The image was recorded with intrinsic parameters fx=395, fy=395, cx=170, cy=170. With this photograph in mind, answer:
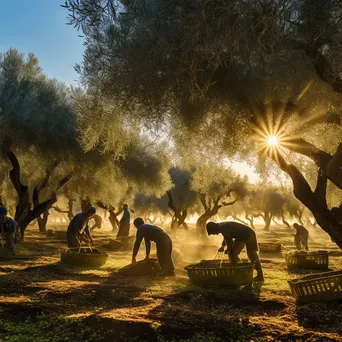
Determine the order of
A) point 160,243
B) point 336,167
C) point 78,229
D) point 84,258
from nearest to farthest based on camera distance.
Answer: point 336,167 < point 160,243 < point 84,258 < point 78,229

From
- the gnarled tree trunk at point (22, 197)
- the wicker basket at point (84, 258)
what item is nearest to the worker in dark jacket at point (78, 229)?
the wicker basket at point (84, 258)

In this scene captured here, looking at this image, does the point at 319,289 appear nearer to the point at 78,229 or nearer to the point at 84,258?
the point at 84,258

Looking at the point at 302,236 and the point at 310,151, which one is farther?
the point at 302,236

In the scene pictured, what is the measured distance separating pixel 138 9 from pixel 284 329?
6664 mm

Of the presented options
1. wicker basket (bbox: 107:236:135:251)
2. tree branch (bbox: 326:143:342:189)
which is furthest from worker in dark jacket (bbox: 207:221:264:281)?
wicker basket (bbox: 107:236:135:251)

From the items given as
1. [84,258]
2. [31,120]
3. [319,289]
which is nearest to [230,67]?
[319,289]

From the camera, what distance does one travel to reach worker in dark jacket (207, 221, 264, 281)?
10.7 meters

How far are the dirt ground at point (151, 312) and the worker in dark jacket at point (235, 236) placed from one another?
0.95m

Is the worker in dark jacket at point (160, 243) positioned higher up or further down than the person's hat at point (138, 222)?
further down

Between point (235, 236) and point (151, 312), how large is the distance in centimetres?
449

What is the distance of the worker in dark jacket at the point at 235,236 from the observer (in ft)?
35.0

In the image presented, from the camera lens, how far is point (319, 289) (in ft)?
25.5

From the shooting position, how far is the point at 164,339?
5.76 metres

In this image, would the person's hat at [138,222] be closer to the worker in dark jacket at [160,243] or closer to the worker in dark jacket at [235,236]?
the worker in dark jacket at [160,243]
